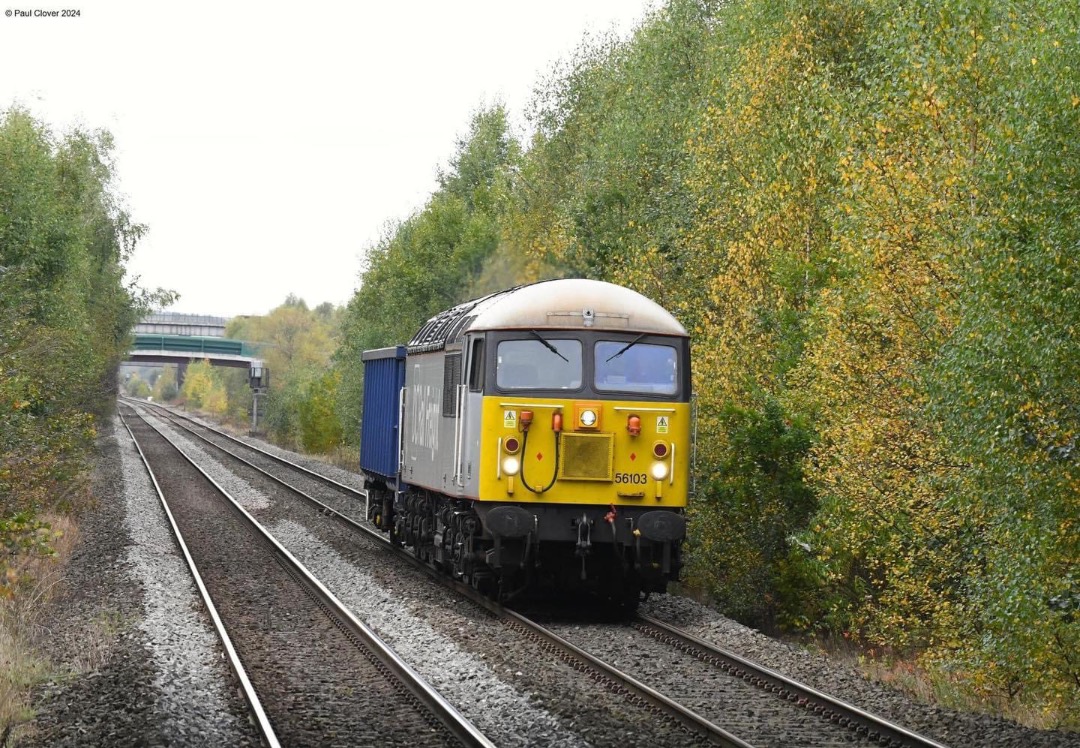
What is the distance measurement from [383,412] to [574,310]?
7.72 meters

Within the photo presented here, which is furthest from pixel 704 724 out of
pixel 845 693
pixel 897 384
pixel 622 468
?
pixel 897 384

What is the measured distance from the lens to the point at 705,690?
10.4 metres

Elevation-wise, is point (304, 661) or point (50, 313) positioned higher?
point (50, 313)

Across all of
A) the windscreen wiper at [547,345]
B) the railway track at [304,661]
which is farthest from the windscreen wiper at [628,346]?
the railway track at [304,661]

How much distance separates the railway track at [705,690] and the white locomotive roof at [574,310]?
3145 millimetres

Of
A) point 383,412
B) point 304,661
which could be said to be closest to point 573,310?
point 304,661

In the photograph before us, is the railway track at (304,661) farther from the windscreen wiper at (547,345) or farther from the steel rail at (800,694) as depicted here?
the windscreen wiper at (547,345)

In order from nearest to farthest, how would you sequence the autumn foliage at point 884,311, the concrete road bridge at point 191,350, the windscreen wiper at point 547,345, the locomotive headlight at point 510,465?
the autumn foliage at point 884,311, the locomotive headlight at point 510,465, the windscreen wiper at point 547,345, the concrete road bridge at point 191,350

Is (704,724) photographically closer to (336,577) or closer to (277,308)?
(336,577)

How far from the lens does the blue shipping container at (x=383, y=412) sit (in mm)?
19641

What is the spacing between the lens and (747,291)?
22844 mm

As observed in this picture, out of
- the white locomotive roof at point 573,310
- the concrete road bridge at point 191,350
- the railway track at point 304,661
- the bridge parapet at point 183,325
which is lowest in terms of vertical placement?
the railway track at point 304,661

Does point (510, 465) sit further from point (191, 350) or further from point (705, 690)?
point (191, 350)

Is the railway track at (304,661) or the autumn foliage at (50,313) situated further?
the autumn foliage at (50,313)
